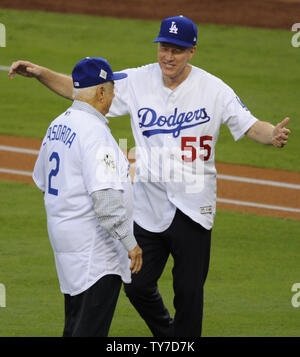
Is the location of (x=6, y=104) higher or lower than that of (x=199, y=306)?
lower

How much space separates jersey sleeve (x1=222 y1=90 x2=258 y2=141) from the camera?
6.95m

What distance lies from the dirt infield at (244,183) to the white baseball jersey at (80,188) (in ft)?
19.0

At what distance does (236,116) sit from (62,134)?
56.0 inches

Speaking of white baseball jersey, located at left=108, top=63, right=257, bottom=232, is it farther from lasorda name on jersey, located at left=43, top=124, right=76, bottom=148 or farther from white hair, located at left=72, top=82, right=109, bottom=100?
lasorda name on jersey, located at left=43, top=124, right=76, bottom=148

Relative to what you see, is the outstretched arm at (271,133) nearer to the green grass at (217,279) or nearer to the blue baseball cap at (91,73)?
the blue baseball cap at (91,73)

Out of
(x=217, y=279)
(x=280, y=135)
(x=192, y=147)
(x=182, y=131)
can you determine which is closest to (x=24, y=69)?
(x=182, y=131)

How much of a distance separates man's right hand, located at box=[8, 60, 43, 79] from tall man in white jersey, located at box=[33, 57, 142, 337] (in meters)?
0.80

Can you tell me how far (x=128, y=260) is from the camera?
6.29 meters

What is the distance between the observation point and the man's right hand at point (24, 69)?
22.5 feet

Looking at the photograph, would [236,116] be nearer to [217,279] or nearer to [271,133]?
[271,133]
